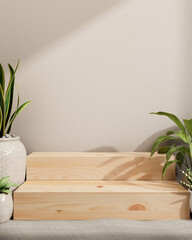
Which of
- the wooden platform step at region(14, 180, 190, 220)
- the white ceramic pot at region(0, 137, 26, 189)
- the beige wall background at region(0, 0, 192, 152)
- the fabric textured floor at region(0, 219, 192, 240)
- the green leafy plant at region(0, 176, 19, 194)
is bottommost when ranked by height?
the fabric textured floor at region(0, 219, 192, 240)

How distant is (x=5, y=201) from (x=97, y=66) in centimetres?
78

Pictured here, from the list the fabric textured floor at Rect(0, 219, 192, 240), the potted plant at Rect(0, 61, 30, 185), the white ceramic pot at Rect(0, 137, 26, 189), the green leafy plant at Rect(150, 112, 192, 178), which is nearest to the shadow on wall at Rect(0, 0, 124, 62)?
the potted plant at Rect(0, 61, 30, 185)

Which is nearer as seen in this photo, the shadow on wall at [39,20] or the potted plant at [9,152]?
the potted plant at [9,152]

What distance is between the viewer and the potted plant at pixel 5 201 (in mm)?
992

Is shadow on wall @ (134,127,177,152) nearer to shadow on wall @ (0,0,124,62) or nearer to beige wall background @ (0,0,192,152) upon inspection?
beige wall background @ (0,0,192,152)

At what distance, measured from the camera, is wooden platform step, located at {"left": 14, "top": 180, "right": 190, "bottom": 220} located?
1061 millimetres

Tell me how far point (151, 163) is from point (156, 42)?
0.62 metres

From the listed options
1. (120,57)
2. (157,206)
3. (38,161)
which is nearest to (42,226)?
(38,161)

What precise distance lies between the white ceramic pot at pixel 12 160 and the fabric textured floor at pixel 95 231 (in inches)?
7.5

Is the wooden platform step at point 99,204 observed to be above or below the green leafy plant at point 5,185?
below

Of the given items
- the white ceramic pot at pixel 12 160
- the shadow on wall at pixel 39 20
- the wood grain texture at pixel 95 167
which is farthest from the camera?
the shadow on wall at pixel 39 20

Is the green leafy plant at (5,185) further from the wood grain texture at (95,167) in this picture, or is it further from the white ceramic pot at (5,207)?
the wood grain texture at (95,167)

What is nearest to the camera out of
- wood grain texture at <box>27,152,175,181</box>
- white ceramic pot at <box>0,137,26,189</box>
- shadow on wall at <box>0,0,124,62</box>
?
white ceramic pot at <box>0,137,26,189</box>

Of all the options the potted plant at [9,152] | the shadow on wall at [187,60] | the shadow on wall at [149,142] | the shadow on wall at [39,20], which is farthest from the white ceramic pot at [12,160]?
the shadow on wall at [187,60]
